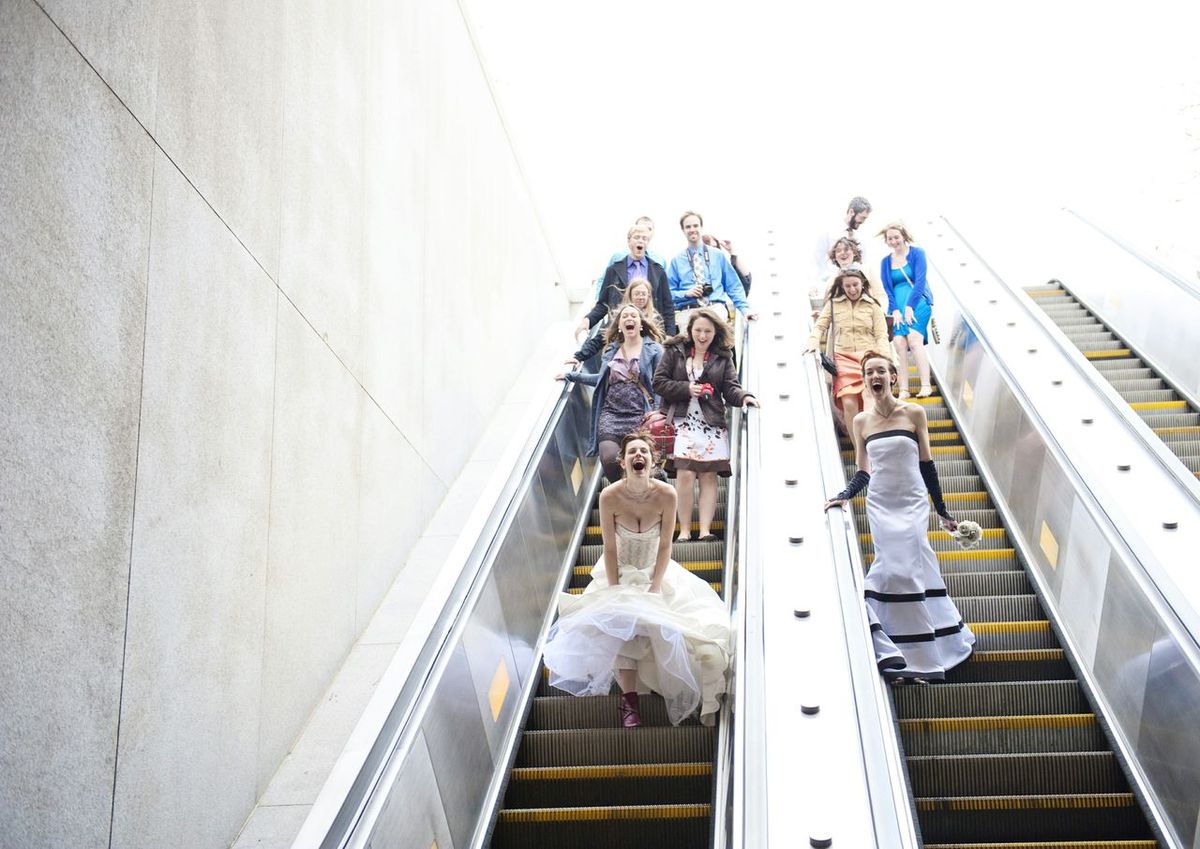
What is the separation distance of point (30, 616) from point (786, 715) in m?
2.44

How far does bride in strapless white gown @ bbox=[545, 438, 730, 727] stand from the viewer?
4.96m

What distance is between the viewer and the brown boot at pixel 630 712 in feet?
16.6

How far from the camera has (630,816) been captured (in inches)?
180

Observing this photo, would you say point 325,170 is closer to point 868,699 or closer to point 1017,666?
point 868,699

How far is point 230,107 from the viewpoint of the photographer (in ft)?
16.3

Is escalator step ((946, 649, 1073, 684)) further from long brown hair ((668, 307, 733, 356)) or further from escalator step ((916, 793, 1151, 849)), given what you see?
long brown hair ((668, 307, 733, 356))

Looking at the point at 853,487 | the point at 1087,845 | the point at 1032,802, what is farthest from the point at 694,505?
the point at 1087,845

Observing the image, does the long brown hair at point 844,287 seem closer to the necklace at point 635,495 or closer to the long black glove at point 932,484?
the long black glove at point 932,484

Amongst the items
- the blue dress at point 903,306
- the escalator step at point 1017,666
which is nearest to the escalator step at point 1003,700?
the escalator step at point 1017,666

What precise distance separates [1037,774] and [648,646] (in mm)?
1658

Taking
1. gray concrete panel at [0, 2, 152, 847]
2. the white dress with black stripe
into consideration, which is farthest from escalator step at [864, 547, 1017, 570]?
gray concrete panel at [0, 2, 152, 847]

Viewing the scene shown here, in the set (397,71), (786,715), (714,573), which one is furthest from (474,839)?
(397,71)

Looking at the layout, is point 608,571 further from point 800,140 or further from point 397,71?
point 800,140

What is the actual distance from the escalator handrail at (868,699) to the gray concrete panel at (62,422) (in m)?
2.46
